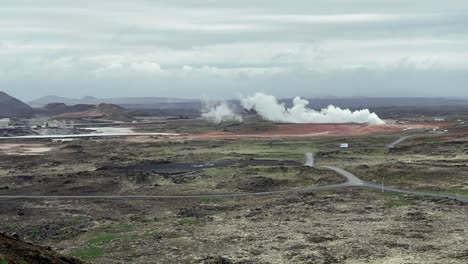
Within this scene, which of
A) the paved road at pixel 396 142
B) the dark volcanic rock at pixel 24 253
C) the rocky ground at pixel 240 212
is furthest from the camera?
the paved road at pixel 396 142

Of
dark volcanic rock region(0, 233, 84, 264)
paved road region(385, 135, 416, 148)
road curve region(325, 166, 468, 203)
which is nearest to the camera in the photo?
dark volcanic rock region(0, 233, 84, 264)

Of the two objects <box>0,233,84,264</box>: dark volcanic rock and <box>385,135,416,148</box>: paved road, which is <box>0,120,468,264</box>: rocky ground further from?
<box>0,233,84,264</box>: dark volcanic rock

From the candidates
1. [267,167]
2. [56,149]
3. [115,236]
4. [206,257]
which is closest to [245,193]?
[267,167]

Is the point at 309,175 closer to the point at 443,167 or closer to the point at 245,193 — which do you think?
the point at 245,193

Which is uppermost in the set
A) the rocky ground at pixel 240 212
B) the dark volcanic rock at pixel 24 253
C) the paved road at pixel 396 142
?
the dark volcanic rock at pixel 24 253

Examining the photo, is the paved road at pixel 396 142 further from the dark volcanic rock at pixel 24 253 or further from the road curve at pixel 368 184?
the dark volcanic rock at pixel 24 253

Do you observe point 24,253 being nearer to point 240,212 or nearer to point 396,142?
point 240,212

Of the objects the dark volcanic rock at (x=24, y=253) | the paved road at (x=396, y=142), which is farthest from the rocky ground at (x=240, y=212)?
the dark volcanic rock at (x=24, y=253)

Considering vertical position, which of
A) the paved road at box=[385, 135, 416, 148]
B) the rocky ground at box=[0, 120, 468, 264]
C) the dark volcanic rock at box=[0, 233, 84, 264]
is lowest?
the rocky ground at box=[0, 120, 468, 264]

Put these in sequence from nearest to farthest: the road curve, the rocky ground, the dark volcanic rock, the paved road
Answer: the dark volcanic rock
the rocky ground
the road curve
the paved road

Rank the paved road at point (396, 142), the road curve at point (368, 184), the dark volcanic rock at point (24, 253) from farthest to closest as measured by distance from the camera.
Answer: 1. the paved road at point (396, 142)
2. the road curve at point (368, 184)
3. the dark volcanic rock at point (24, 253)

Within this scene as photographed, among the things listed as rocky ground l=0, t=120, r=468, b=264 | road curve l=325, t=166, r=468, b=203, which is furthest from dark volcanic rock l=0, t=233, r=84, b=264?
road curve l=325, t=166, r=468, b=203

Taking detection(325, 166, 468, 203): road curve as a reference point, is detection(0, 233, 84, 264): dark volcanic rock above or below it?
above

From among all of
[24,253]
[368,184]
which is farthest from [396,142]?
[24,253]
